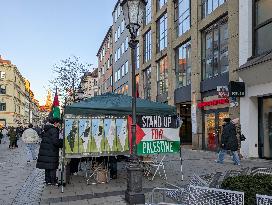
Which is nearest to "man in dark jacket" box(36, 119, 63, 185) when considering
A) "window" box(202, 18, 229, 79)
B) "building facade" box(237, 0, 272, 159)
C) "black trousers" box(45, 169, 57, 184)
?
"black trousers" box(45, 169, 57, 184)

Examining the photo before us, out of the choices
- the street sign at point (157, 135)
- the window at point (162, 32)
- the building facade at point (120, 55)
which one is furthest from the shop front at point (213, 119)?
the building facade at point (120, 55)

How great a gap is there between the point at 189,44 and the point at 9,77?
7393cm

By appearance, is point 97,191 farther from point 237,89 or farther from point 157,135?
point 237,89

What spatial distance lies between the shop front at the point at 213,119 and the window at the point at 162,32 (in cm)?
931

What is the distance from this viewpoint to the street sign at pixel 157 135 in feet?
31.2

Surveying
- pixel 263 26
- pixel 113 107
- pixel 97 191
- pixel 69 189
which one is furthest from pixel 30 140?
pixel 263 26

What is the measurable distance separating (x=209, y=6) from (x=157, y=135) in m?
13.4

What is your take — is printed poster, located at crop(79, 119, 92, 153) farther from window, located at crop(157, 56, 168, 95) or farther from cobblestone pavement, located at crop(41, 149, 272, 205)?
window, located at crop(157, 56, 168, 95)

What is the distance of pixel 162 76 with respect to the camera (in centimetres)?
2938

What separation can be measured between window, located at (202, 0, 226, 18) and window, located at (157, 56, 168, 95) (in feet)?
23.8

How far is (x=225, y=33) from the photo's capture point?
18.7 m

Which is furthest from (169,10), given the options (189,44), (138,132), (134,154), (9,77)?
(9,77)

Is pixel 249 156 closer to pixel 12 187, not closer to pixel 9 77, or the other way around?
pixel 12 187

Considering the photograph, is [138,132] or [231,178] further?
[138,132]
